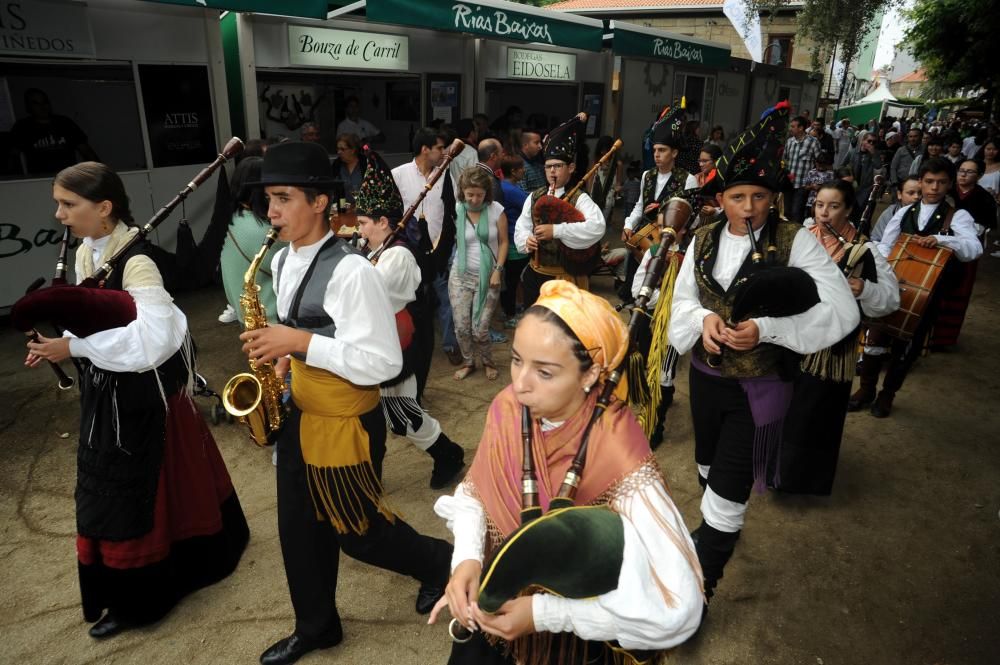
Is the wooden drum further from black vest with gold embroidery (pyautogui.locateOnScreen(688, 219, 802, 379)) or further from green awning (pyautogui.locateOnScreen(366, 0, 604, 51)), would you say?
green awning (pyautogui.locateOnScreen(366, 0, 604, 51))

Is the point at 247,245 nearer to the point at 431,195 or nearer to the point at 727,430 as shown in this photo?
the point at 431,195

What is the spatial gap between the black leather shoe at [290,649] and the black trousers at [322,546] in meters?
0.04

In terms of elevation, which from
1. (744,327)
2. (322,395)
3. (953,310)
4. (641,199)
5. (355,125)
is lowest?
(953,310)

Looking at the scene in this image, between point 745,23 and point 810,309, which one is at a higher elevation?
point 745,23

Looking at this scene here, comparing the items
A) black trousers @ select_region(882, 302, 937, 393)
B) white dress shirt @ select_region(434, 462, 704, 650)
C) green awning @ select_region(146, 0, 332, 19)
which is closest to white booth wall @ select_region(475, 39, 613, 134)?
green awning @ select_region(146, 0, 332, 19)

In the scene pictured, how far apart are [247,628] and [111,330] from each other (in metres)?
1.53

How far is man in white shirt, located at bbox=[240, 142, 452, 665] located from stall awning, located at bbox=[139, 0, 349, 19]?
5.01 meters

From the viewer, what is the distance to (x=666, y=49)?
1252cm

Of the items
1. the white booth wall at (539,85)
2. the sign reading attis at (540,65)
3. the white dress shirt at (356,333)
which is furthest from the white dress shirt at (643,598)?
the sign reading attis at (540,65)

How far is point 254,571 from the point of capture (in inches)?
130

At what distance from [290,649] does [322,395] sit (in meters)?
1.19

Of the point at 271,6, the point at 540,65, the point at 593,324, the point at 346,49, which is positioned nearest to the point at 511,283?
the point at 271,6

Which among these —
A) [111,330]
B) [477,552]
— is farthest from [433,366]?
[477,552]

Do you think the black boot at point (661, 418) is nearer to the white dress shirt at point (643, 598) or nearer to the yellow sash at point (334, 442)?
the yellow sash at point (334, 442)
